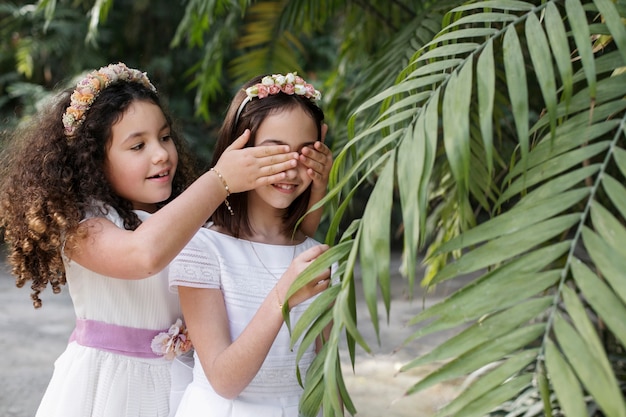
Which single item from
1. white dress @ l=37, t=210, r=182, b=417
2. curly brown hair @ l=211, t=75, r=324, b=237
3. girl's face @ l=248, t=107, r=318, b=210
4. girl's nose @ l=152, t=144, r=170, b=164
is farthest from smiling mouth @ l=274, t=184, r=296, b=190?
white dress @ l=37, t=210, r=182, b=417

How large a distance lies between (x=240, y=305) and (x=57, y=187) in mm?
452

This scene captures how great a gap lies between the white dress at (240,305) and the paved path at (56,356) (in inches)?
43.2

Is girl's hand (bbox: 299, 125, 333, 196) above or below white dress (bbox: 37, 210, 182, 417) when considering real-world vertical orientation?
above

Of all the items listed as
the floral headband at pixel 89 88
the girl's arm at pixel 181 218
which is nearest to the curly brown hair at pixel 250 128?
the girl's arm at pixel 181 218

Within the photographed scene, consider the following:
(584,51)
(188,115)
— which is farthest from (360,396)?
(188,115)

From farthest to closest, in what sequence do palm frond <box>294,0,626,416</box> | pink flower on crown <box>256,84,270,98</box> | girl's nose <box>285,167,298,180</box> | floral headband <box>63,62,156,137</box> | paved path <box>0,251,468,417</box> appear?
paved path <box>0,251,468,417</box>
floral headband <box>63,62,156,137</box>
pink flower on crown <box>256,84,270,98</box>
girl's nose <box>285,167,298,180</box>
palm frond <box>294,0,626,416</box>

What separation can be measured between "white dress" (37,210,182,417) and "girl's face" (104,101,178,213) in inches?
3.7

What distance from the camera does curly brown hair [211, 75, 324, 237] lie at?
1.43 m

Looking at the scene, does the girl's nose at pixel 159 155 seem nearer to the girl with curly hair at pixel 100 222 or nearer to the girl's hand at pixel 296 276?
the girl with curly hair at pixel 100 222

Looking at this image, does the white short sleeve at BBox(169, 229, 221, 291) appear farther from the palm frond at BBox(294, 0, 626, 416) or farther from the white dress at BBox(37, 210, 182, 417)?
the palm frond at BBox(294, 0, 626, 416)

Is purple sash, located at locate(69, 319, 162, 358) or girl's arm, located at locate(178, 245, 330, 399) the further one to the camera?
purple sash, located at locate(69, 319, 162, 358)

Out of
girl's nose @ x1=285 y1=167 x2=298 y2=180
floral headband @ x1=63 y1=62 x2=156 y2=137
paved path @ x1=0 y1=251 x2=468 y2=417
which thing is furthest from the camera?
paved path @ x1=0 y1=251 x2=468 y2=417

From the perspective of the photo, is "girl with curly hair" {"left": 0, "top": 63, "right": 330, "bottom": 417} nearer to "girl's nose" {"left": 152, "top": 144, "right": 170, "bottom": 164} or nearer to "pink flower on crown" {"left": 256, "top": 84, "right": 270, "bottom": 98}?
"girl's nose" {"left": 152, "top": 144, "right": 170, "bottom": 164}

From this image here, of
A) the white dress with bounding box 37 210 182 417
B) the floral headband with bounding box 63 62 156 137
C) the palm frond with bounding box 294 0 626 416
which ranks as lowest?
the palm frond with bounding box 294 0 626 416
